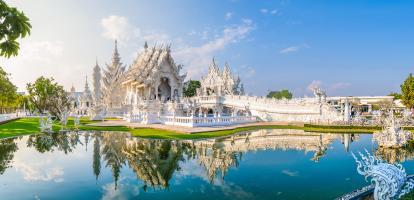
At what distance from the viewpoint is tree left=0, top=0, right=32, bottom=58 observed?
12.4 feet

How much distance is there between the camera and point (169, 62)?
38906 mm

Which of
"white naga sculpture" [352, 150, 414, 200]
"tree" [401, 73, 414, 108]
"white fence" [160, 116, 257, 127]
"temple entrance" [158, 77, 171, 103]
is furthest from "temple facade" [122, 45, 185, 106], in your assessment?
"white naga sculpture" [352, 150, 414, 200]

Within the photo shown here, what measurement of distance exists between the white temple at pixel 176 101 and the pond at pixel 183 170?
988cm

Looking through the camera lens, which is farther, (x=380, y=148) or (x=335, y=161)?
(x=380, y=148)

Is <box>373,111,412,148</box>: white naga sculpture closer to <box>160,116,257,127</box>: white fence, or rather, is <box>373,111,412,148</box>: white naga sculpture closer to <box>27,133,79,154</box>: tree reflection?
<box>160,116,257,127</box>: white fence

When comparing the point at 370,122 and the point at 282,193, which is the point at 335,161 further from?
the point at 370,122

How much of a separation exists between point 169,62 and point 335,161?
3073 cm

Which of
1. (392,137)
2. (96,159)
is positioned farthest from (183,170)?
(392,137)

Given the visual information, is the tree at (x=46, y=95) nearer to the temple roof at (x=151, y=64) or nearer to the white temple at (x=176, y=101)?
the white temple at (x=176, y=101)

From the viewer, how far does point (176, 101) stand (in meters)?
35.5

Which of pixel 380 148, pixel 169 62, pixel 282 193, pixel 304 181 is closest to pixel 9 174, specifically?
pixel 282 193

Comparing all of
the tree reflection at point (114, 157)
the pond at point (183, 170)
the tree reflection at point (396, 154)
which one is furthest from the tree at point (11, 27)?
the tree reflection at point (396, 154)

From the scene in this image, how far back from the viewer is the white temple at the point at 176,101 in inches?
1055

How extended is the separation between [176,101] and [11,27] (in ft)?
104
